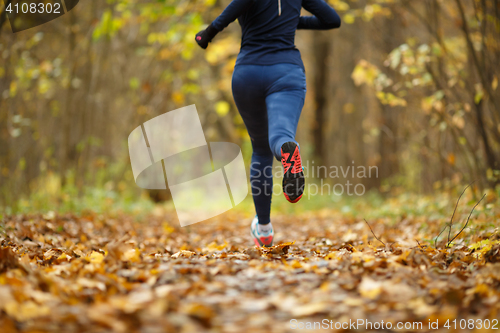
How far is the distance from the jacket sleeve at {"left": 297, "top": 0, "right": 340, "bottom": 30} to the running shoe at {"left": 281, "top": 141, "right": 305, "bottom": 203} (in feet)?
3.86

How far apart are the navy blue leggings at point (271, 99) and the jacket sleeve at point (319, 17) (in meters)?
0.49

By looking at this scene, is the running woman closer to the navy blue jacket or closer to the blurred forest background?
the navy blue jacket

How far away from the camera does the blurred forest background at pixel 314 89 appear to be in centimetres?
527

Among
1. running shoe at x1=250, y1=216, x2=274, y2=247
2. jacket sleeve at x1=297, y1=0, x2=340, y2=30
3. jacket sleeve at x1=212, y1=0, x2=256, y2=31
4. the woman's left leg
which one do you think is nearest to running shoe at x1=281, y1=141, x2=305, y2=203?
the woman's left leg

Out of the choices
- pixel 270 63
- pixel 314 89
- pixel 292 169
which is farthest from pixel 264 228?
pixel 314 89

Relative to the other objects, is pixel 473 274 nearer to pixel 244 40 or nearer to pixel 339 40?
pixel 244 40

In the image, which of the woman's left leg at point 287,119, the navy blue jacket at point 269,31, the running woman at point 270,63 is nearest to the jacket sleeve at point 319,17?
the running woman at point 270,63

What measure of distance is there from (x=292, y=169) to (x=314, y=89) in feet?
34.0

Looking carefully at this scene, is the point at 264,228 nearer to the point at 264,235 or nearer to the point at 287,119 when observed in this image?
the point at 264,235

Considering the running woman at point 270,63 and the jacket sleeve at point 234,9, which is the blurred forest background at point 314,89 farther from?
the jacket sleeve at point 234,9

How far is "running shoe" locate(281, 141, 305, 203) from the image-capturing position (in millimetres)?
2479

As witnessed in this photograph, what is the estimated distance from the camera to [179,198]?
563 inches

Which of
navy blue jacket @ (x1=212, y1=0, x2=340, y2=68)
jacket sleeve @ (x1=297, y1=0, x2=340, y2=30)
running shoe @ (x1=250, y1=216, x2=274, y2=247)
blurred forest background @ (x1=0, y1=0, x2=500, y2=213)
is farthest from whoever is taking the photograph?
blurred forest background @ (x1=0, y1=0, x2=500, y2=213)

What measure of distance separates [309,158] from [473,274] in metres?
10.5
